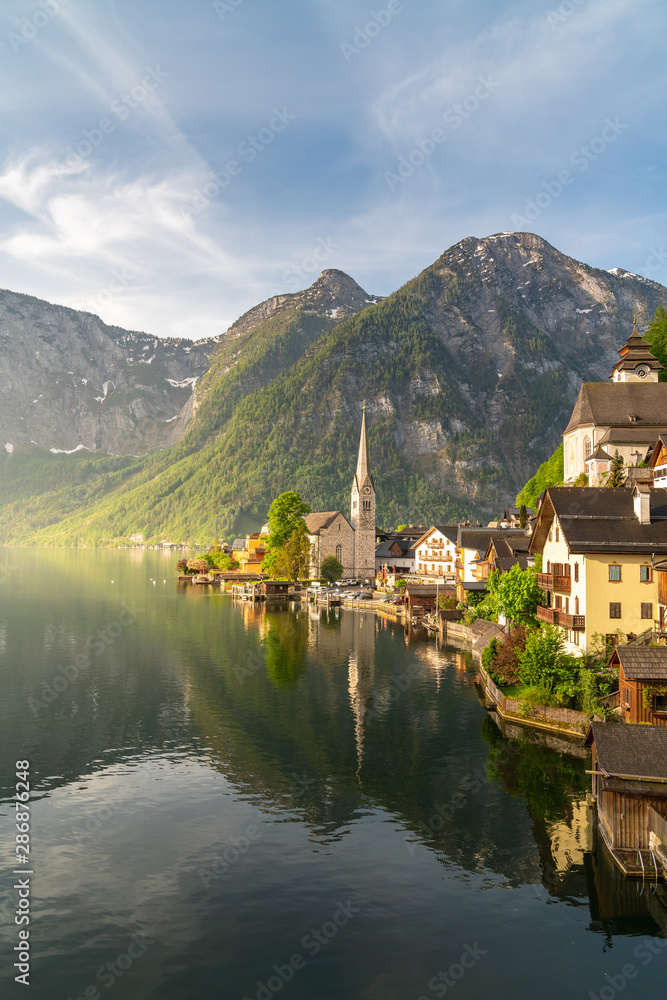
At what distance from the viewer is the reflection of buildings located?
4854cm

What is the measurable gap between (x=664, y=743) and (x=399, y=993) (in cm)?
1457

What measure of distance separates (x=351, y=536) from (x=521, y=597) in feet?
370

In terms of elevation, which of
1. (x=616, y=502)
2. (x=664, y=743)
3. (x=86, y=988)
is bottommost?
(x=86, y=988)

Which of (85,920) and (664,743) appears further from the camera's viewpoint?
(664,743)

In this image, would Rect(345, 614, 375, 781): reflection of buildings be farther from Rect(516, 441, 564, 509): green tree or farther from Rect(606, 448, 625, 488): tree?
Rect(516, 441, 564, 509): green tree

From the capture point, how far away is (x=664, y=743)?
94.4 feet

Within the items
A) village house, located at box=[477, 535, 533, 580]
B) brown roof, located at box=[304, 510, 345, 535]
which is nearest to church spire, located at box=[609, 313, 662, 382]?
village house, located at box=[477, 535, 533, 580]

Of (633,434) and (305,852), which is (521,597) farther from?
(633,434)

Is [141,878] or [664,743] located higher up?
[664,743]

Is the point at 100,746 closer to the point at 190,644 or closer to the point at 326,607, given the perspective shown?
the point at 190,644

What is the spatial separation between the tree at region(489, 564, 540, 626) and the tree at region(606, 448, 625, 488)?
21.9 m

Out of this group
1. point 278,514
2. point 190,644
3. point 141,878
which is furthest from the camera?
point 278,514

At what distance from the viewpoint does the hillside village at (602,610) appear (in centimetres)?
2853

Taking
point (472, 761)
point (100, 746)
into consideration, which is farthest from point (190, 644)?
point (472, 761)
